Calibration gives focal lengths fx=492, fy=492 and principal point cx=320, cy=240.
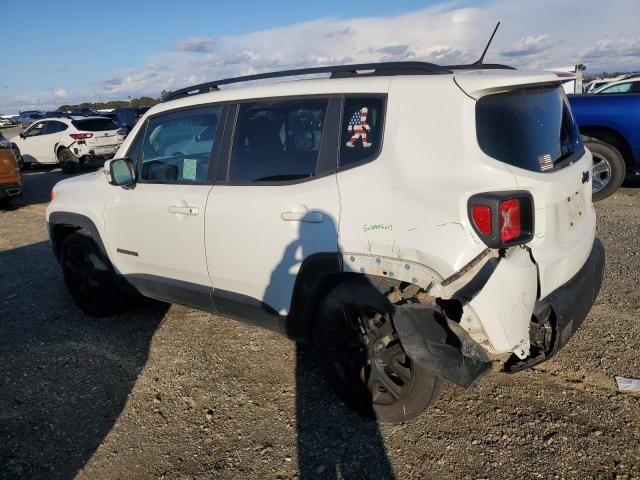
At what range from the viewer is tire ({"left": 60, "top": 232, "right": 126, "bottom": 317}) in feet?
13.9

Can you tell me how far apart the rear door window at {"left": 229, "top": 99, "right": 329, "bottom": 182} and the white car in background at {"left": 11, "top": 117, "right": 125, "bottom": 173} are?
12754 millimetres

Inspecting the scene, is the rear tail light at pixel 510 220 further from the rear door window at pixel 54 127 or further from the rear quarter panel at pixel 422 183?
the rear door window at pixel 54 127

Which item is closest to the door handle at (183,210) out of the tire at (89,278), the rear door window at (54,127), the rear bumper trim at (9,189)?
the tire at (89,278)

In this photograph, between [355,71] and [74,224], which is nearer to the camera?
[355,71]

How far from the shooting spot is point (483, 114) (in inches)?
93.0

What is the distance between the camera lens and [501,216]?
223cm

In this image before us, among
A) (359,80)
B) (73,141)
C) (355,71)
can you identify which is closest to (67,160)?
(73,141)

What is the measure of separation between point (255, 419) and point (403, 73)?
7.06 ft

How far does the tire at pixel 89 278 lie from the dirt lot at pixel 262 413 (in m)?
0.22

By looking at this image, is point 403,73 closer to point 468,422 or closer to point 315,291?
point 315,291

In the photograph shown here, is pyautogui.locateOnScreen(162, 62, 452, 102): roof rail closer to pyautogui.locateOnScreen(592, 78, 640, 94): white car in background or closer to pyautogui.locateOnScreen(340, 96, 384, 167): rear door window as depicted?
pyautogui.locateOnScreen(340, 96, 384, 167): rear door window

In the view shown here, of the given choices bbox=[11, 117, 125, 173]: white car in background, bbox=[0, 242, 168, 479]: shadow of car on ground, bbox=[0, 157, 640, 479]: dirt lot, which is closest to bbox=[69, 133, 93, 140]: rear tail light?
bbox=[11, 117, 125, 173]: white car in background

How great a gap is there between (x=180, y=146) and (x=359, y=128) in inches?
62.9

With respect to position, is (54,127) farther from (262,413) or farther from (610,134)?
(262,413)
